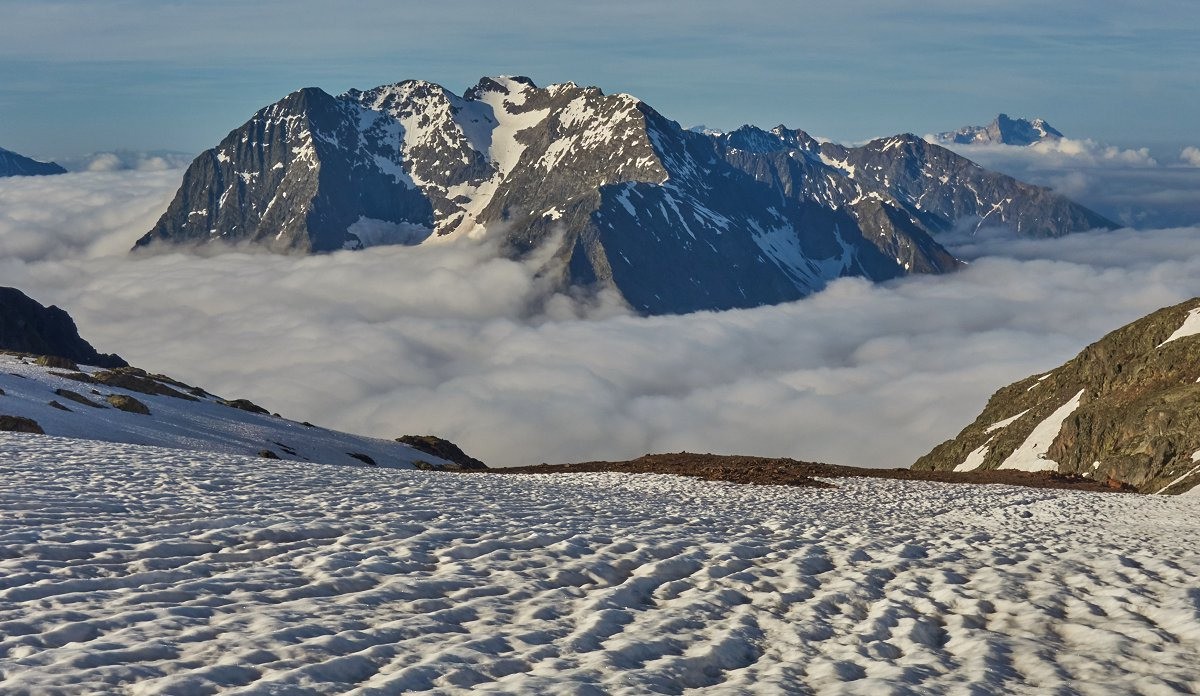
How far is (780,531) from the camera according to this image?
2428cm

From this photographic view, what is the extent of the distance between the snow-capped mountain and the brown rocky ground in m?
17.9

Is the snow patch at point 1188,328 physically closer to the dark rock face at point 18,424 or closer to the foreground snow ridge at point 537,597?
the foreground snow ridge at point 537,597

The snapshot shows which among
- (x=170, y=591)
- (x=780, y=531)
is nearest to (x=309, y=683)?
(x=170, y=591)

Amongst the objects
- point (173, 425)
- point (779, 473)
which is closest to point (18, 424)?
point (173, 425)

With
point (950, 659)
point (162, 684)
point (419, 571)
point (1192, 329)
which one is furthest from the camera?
point (1192, 329)

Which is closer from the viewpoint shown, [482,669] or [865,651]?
[482,669]

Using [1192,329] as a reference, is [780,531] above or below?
below

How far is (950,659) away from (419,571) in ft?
27.8

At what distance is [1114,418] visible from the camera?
73.9m

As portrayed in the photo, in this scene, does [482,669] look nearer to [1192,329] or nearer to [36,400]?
[36,400]

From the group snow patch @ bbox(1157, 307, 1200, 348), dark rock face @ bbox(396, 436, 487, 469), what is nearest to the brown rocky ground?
dark rock face @ bbox(396, 436, 487, 469)

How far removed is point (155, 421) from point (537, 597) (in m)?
44.7

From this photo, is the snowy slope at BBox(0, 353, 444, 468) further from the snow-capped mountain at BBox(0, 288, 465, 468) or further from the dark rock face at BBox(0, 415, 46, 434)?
the dark rock face at BBox(0, 415, 46, 434)

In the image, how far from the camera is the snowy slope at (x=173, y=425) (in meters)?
47.2
